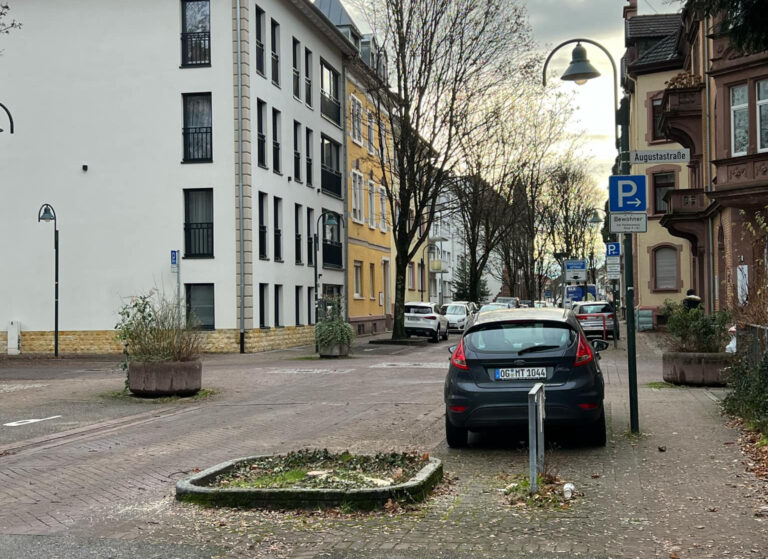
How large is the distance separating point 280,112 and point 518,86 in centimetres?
895

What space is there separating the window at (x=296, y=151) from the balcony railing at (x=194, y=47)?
6.52 m

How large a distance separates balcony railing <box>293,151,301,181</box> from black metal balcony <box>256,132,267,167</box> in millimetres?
3908

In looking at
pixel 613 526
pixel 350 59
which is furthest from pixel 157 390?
pixel 350 59

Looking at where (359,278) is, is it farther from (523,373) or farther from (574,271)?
(523,373)

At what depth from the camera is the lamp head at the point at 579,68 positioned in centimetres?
1473

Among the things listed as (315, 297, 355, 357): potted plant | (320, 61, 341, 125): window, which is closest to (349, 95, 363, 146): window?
(320, 61, 341, 125): window

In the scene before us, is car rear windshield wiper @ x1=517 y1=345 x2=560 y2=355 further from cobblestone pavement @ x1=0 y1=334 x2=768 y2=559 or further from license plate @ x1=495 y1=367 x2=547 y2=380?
cobblestone pavement @ x1=0 y1=334 x2=768 y2=559

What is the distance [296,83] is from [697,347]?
1006 inches

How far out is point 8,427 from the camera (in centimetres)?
1339

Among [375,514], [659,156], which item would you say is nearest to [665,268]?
[659,156]

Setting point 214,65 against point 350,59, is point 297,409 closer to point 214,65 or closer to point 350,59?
point 214,65

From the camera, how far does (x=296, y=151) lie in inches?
1523

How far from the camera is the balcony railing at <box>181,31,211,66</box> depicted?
107 ft

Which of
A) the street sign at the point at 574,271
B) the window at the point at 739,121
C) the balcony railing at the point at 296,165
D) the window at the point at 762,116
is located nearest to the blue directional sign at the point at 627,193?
the window at the point at 762,116
